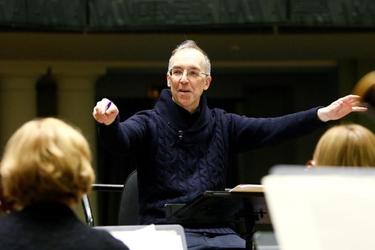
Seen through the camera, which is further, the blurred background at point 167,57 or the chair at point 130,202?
the blurred background at point 167,57

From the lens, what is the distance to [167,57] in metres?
8.55

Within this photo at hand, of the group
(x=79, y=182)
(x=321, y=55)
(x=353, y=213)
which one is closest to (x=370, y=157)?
(x=353, y=213)

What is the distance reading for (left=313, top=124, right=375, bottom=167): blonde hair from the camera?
2.12 meters

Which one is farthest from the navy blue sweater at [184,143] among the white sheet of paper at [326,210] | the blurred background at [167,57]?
the blurred background at [167,57]

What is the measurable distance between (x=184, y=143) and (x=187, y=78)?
10.5 inches

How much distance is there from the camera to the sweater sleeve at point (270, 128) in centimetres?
328

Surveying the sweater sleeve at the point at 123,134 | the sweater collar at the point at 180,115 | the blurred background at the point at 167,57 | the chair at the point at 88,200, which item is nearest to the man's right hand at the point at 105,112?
the sweater sleeve at the point at 123,134

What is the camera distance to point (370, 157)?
216cm

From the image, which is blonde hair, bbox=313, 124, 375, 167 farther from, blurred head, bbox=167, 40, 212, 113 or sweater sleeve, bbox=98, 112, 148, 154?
blurred head, bbox=167, 40, 212, 113

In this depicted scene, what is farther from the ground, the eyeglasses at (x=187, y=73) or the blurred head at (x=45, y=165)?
the eyeglasses at (x=187, y=73)

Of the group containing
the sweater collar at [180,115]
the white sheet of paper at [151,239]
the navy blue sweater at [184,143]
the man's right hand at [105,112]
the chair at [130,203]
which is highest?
the man's right hand at [105,112]

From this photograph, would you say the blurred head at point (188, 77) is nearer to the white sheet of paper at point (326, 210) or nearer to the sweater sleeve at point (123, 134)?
the sweater sleeve at point (123, 134)

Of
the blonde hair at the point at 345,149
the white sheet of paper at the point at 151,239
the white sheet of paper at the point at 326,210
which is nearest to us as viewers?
the white sheet of paper at the point at 326,210

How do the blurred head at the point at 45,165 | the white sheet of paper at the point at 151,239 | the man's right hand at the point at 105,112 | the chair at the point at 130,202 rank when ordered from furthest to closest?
the chair at the point at 130,202, the man's right hand at the point at 105,112, the white sheet of paper at the point at 151,239, the blurred head at the point at 45,165
